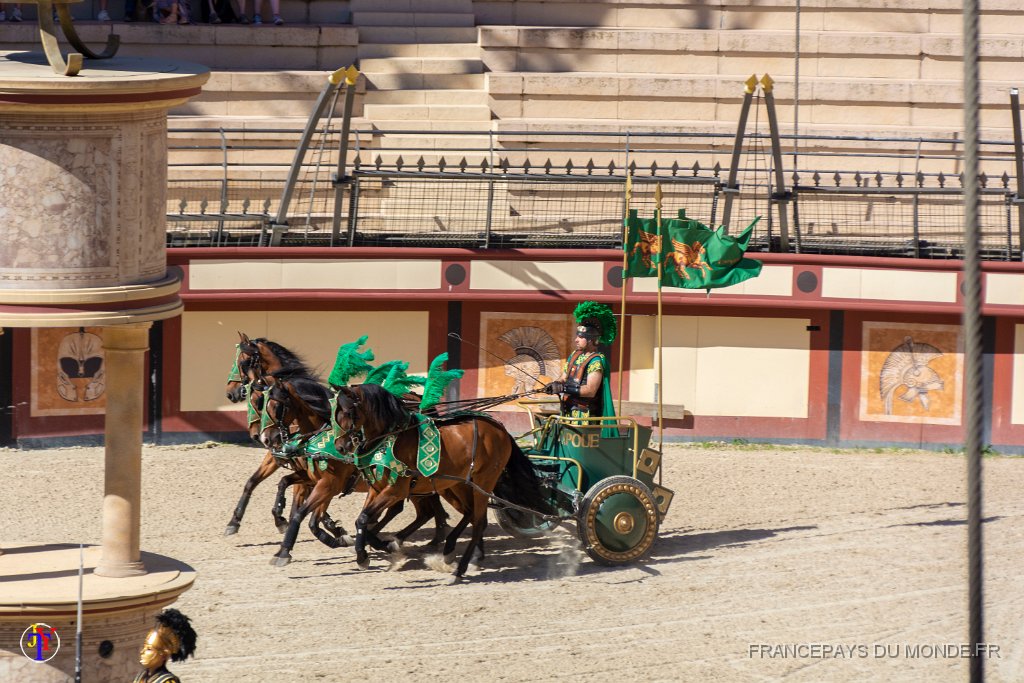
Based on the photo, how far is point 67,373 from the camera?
67.4 feet

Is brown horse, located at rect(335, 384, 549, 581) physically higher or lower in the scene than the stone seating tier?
lower

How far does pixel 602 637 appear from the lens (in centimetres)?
1460

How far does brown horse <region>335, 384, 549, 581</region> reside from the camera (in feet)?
52.6

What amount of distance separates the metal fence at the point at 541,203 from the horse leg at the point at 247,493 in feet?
13.5

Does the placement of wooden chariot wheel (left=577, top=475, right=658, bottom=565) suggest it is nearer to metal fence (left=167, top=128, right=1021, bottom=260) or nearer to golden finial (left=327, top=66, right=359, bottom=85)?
metal fence (left=167, top=128, right=1021, bottom=260)

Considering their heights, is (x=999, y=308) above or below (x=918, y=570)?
above

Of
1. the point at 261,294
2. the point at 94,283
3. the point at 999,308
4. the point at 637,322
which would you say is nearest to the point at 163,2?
the point at 261,294

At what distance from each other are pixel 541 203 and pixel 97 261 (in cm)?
1244

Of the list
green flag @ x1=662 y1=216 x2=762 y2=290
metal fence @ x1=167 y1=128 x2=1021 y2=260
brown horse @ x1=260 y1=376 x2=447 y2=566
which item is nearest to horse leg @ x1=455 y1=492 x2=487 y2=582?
brown horse @ x1=260 y1=376 x2=447 y2=566

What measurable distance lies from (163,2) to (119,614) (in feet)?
52.3

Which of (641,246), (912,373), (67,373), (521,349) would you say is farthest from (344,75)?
(912,373)

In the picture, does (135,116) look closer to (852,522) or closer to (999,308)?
(852,522)

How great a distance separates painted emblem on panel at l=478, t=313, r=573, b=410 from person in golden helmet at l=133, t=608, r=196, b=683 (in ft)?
37.2

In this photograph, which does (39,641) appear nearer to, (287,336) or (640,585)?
(640,585)
